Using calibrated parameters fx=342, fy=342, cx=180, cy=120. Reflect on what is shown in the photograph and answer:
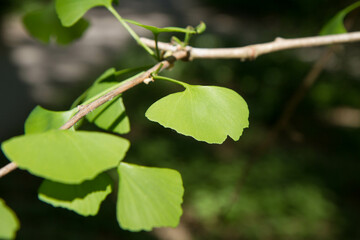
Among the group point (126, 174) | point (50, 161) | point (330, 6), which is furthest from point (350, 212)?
point (50, 161)

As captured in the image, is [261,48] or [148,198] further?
[261,48]

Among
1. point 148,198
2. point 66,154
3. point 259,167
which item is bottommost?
point 259,167

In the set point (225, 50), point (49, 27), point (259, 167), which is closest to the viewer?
point (225, 50)

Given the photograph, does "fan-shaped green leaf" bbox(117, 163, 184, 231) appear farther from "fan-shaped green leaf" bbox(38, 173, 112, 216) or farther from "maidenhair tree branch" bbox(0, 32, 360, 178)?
"maidenhair tree branch" bbox(0, 32, 360, 178)

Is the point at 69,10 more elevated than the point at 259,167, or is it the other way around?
the point at 69,10

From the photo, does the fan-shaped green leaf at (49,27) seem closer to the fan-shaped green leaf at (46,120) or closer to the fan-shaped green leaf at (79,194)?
the fan-shaped green leaf at (46,120)

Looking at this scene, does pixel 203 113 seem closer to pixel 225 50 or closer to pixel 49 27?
pixel 225 50

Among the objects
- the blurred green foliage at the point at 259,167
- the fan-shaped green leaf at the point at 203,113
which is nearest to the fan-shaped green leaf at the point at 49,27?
the fan-shaped green leaf at the point at 203,113

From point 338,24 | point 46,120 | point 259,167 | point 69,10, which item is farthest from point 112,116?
point 259,167
